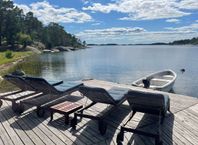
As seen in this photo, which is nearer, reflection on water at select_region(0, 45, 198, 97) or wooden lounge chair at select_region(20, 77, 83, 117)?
wooden lounge chair at select_region(20, 77, 83, 117)

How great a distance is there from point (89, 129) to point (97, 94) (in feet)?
2.85

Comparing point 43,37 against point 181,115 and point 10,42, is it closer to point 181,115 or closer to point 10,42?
point 10,42

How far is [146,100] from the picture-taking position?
5.10 m

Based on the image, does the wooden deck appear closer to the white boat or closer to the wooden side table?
the wooden side table

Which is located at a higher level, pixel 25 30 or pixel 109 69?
pixel 25 30

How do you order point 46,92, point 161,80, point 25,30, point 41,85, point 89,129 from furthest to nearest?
point 25,30, point 161,80, point 46,92, point 41,85, point 89,129

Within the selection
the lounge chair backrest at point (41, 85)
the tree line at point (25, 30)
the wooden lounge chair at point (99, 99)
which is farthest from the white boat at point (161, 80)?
the tree line at point (25, 30)

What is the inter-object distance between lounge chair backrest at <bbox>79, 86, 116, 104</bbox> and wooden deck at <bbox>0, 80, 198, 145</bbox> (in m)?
0.51

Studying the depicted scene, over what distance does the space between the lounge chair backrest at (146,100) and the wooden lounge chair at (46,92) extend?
8.31 feet

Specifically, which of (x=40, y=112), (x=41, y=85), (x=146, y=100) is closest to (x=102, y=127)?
(x=146, y=100)

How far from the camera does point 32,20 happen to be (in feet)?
292

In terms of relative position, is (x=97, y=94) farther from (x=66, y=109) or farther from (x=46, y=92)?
(x=46, y=92)

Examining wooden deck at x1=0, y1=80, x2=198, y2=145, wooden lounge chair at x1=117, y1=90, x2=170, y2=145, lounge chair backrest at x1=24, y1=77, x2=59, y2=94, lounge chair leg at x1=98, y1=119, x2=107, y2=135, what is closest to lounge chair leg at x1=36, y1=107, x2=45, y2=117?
wooden deck at x1=0, y1=80, x2=198, y2=145

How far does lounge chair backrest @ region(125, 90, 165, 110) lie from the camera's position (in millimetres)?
4950
